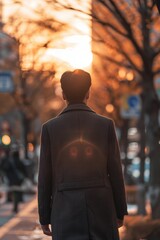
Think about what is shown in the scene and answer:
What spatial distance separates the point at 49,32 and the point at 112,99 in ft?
61.8

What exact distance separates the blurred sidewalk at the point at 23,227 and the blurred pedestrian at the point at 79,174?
→ 731 centimetres

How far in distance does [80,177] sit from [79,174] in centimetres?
2

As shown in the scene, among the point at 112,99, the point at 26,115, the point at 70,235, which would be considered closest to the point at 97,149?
the point at 70,235

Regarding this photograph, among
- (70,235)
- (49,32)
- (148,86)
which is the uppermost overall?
(49,32)

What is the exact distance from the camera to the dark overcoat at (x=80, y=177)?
471 centimetres

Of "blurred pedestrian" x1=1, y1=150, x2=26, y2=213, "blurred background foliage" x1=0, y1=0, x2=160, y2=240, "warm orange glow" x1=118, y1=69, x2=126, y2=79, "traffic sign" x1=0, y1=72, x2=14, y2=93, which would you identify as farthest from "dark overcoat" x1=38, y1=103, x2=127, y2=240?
"warm orange glow" x1=118, y1=69, x2=126, y2=79

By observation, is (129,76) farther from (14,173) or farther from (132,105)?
(14,173)

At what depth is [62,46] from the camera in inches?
648

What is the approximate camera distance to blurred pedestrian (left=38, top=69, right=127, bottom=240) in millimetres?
4715

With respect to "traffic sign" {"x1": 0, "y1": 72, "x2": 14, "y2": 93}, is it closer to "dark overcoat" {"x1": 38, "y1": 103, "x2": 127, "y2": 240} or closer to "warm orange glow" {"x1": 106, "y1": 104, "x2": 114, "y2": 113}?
"warm orange glow" {"x1": 106, "y1": 104, "x2": 114, "y2": 113}

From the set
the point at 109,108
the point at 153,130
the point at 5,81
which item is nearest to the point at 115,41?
the point at 153,130

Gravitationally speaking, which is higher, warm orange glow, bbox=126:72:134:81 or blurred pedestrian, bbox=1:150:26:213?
warm orange glow, bbox=126:72:134:81

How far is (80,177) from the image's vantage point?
4.73 metres

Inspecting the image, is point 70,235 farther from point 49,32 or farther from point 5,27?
point 5,27
